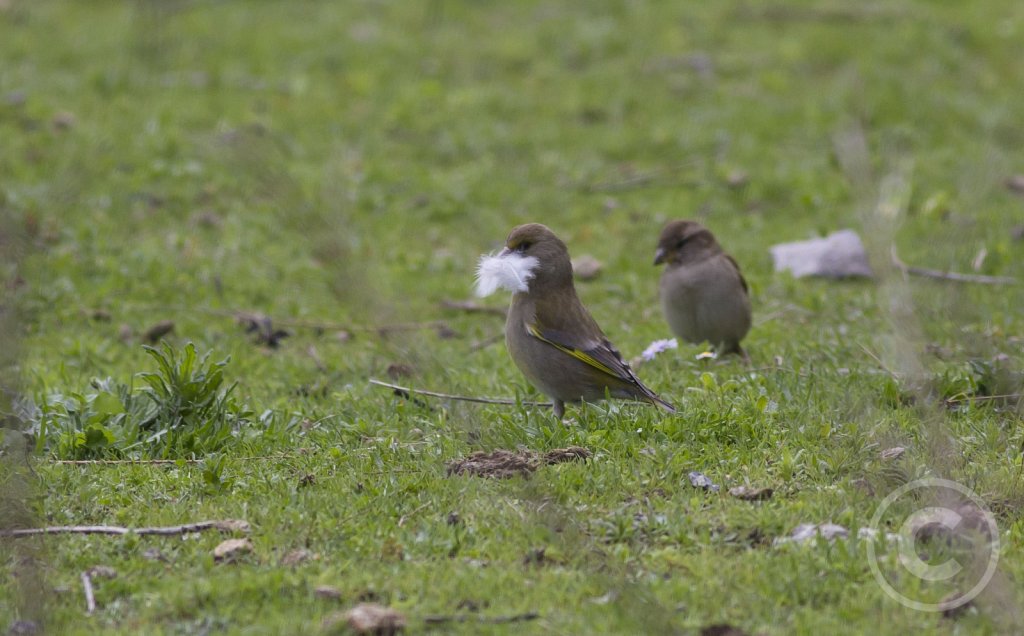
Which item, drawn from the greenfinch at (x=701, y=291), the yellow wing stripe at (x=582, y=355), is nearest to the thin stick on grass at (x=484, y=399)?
the yellow wing stripe at (x=582, y=355)

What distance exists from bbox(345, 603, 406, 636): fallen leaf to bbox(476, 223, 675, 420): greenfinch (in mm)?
2139

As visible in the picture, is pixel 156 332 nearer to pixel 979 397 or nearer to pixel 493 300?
pixel 493 300

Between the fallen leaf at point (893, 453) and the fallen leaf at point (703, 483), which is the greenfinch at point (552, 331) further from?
the fallen leaf at point (893, 453)

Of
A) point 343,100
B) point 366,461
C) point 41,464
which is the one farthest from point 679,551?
point 343,100

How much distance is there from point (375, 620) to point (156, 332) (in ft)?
15.5

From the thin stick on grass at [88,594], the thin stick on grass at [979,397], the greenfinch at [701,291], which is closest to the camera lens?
the thin stick on grass at [88,594]

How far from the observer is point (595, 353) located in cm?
619

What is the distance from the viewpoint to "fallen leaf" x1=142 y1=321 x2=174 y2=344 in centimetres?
835

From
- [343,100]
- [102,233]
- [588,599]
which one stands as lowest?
[588,599]

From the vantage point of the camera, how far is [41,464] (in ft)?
18.4

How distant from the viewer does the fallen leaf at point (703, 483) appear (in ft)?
17.1

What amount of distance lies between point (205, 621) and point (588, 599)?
134 cm

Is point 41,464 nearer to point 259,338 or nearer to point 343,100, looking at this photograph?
point 259,338

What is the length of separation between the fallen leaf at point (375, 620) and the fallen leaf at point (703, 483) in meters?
1.60
